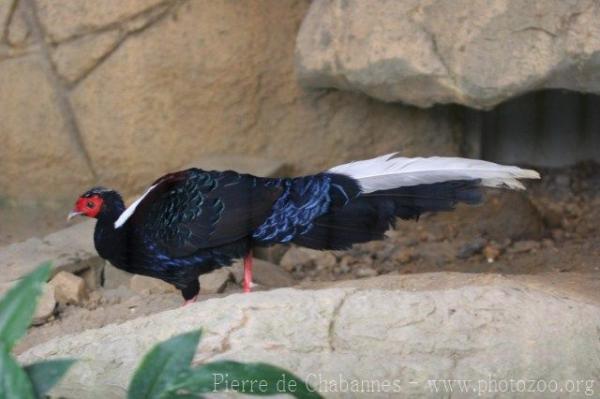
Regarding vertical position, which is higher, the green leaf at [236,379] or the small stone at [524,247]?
the green leaf at [236,379]

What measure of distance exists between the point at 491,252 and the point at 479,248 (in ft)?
0.27

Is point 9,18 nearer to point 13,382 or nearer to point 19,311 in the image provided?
point 19,311

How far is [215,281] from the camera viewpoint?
14.7 ft

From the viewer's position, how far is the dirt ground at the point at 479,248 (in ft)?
14.3

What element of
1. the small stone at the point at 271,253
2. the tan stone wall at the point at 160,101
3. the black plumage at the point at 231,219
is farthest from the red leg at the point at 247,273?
the tan stone wall at the point at 160,101

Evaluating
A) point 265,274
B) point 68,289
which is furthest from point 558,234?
point 68,289

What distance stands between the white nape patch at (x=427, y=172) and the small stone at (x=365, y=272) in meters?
0.95

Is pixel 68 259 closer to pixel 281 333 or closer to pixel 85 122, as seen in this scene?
pixel 85 122

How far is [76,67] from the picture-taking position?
515cm

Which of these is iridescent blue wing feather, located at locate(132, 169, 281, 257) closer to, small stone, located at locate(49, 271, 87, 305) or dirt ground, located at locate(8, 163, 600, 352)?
dirt ground, located at locate(8, 163, 600, 352)

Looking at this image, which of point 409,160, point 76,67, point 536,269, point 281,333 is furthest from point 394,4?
point 281,333

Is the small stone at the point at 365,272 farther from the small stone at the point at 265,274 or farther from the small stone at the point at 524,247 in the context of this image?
the small stone at the point at 524,247

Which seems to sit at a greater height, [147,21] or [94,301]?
[147,21]

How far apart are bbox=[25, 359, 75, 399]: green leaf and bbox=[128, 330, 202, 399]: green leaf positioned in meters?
0.14
